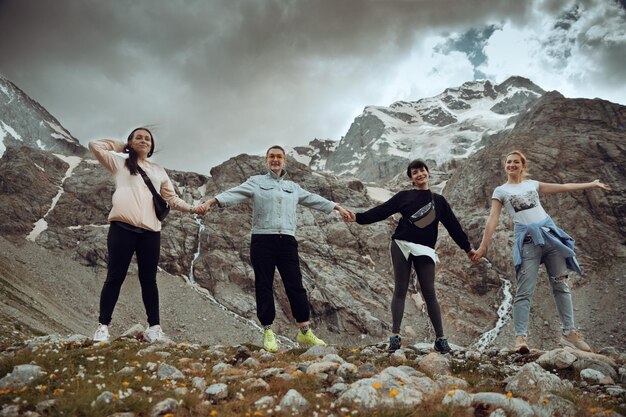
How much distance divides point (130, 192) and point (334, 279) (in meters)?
78.4

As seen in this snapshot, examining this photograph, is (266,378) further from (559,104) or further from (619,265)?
(559,104)

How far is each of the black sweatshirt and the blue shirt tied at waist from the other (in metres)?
1.29

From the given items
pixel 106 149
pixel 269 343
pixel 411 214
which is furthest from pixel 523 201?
pixel 106 149

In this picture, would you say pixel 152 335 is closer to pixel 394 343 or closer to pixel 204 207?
pixel 204 207

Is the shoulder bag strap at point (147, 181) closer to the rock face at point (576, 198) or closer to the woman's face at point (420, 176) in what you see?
the woman's face at point (420, 176)

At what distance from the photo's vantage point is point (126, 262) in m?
7.86

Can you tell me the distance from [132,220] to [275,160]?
3310 millimetres

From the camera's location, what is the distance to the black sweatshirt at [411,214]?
8.52 metres

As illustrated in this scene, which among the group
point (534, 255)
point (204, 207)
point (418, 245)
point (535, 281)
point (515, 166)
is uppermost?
point (515, 166)

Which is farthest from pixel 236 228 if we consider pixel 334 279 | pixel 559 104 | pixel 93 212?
pixel 559 104

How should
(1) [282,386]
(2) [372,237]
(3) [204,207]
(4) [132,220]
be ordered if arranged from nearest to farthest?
(1) [282,386], (4) [132,220], (3) [204,207], (2) [372,237]

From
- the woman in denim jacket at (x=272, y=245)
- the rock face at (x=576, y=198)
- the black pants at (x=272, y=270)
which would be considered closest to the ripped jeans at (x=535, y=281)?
the woman in denim jacket at (x=272, y=245)

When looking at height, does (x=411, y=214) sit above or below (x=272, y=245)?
above

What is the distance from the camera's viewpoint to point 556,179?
318 feet
